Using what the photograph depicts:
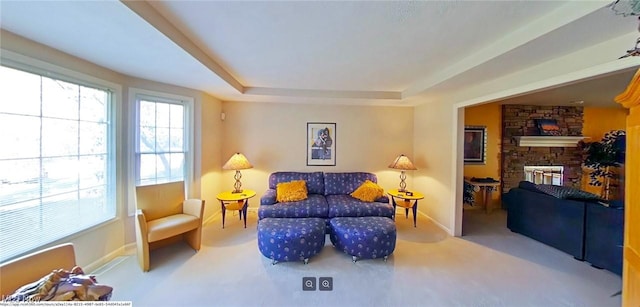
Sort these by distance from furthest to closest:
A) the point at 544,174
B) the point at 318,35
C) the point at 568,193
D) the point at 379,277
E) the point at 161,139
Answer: the point at 544,174 → the point at 161,139 → the point at 568,193 → the point at 379,277 → the point at 318,35

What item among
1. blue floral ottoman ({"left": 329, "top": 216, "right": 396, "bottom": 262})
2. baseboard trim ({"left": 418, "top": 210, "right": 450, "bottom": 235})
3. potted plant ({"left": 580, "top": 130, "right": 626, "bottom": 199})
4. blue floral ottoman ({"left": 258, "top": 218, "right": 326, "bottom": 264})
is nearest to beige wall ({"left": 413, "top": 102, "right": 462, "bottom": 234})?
baseboard trim ({"left": 418, "top": 210, "right": 450, "bottom": 235})

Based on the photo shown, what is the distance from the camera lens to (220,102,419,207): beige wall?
4559 millimetres

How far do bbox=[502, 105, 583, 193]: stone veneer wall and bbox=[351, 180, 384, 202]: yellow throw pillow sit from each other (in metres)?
3.23

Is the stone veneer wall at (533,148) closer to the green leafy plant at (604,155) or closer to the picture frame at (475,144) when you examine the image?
the green leafy plant at (604,155)

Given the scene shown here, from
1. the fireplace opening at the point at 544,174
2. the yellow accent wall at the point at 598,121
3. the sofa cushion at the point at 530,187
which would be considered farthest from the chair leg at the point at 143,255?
the yellow accent wall at the point at 598,121

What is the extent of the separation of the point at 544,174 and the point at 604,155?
1.06 meters

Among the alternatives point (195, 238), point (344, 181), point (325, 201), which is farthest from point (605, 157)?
point (195, 238)

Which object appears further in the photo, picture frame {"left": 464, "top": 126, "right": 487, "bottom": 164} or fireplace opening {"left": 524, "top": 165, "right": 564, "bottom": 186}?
fireplace opening {"left": 524, "top": 165, "right": 564, "bottom": 186}

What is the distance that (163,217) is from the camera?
2.90 metres

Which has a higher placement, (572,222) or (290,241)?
(572,222)

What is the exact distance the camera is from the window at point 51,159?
5.99ft

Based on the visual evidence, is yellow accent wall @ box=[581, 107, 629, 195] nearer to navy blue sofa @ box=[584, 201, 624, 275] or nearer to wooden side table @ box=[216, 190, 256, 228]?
navy blue sofa @ box=[584, 201, 624, 275]

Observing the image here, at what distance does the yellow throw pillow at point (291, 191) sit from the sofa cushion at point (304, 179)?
0.16 m

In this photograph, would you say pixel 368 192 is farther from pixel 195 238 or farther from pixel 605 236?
pixel 605 236
